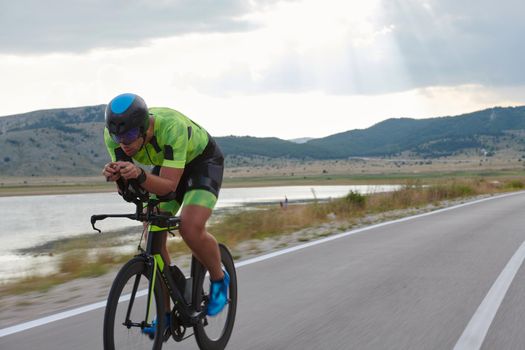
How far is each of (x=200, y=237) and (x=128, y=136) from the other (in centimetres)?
92

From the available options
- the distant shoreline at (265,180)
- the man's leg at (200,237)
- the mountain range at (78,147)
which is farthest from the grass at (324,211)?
the mountain range at (78,147)

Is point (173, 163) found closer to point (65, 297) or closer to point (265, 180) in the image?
point (65, 297)

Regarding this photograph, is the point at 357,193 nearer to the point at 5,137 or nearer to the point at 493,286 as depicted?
the point at 493,286

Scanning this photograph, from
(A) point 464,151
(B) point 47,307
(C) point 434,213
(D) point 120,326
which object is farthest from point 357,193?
(A) point 464,151

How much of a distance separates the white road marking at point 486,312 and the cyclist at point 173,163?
1.99 meters

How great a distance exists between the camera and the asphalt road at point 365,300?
5492mm

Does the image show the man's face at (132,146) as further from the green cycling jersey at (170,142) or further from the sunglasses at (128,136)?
the green cycling jersey at (170,142)

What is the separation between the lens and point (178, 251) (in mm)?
11992

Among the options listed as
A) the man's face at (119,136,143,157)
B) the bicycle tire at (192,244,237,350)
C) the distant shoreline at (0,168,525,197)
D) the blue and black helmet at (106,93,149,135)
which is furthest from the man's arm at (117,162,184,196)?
the distant shoreline at (0,168,525,197)

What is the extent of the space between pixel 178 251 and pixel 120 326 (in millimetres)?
7914

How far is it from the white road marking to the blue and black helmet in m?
3.01

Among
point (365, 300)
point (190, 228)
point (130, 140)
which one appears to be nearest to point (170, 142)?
point (130, 140)

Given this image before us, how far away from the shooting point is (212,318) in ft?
16.9

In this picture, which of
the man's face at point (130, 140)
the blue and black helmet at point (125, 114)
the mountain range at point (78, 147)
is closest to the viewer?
the blue and black helmet at point (125, 114)
